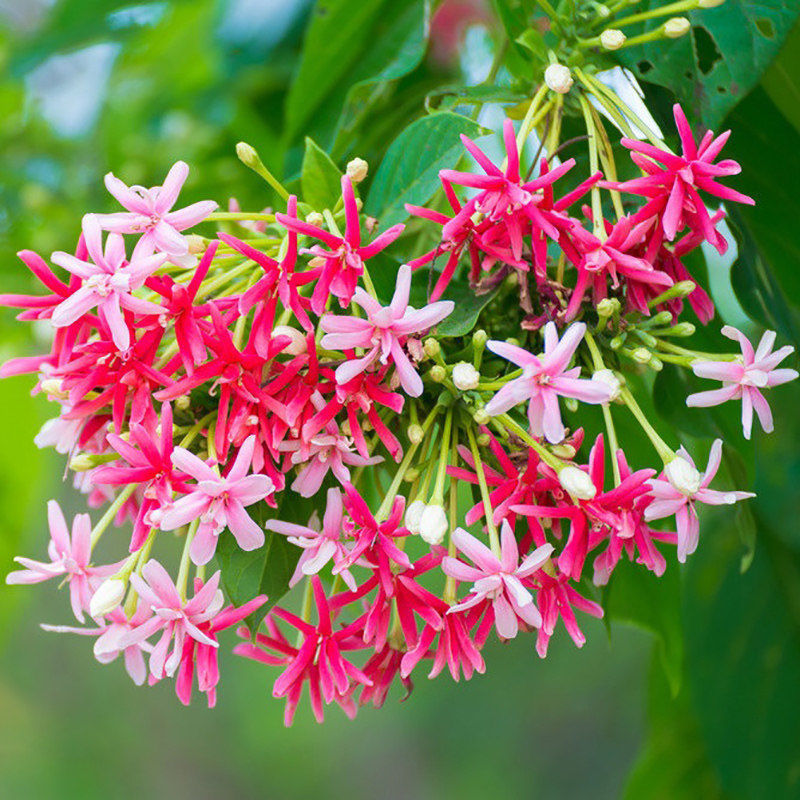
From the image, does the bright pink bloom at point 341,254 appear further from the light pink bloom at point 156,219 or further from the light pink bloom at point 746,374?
the light pink bloom at point 746,374

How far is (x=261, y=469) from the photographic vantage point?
0.53 m

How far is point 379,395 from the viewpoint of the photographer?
531 mm

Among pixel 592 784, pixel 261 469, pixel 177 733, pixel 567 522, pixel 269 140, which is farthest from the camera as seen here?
pixel 177 733

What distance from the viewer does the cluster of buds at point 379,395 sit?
0.52 meters

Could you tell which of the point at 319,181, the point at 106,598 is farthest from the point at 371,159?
the point at 106,598

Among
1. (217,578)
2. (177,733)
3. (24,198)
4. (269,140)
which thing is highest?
(217,578)

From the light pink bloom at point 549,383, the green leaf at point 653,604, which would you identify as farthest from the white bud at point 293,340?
the green leaf at point 653,604

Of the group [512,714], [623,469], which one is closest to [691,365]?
[623,469]

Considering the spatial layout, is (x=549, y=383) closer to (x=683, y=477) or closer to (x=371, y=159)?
(x=683, y=477)

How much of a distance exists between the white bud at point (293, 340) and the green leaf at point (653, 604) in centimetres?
36

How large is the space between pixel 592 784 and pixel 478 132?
4351 millimetres

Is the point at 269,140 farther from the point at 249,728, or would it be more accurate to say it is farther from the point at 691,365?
the point at 249,728

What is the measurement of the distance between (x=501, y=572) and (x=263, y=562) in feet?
0.50

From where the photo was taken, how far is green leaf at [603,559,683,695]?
773 millimetres
